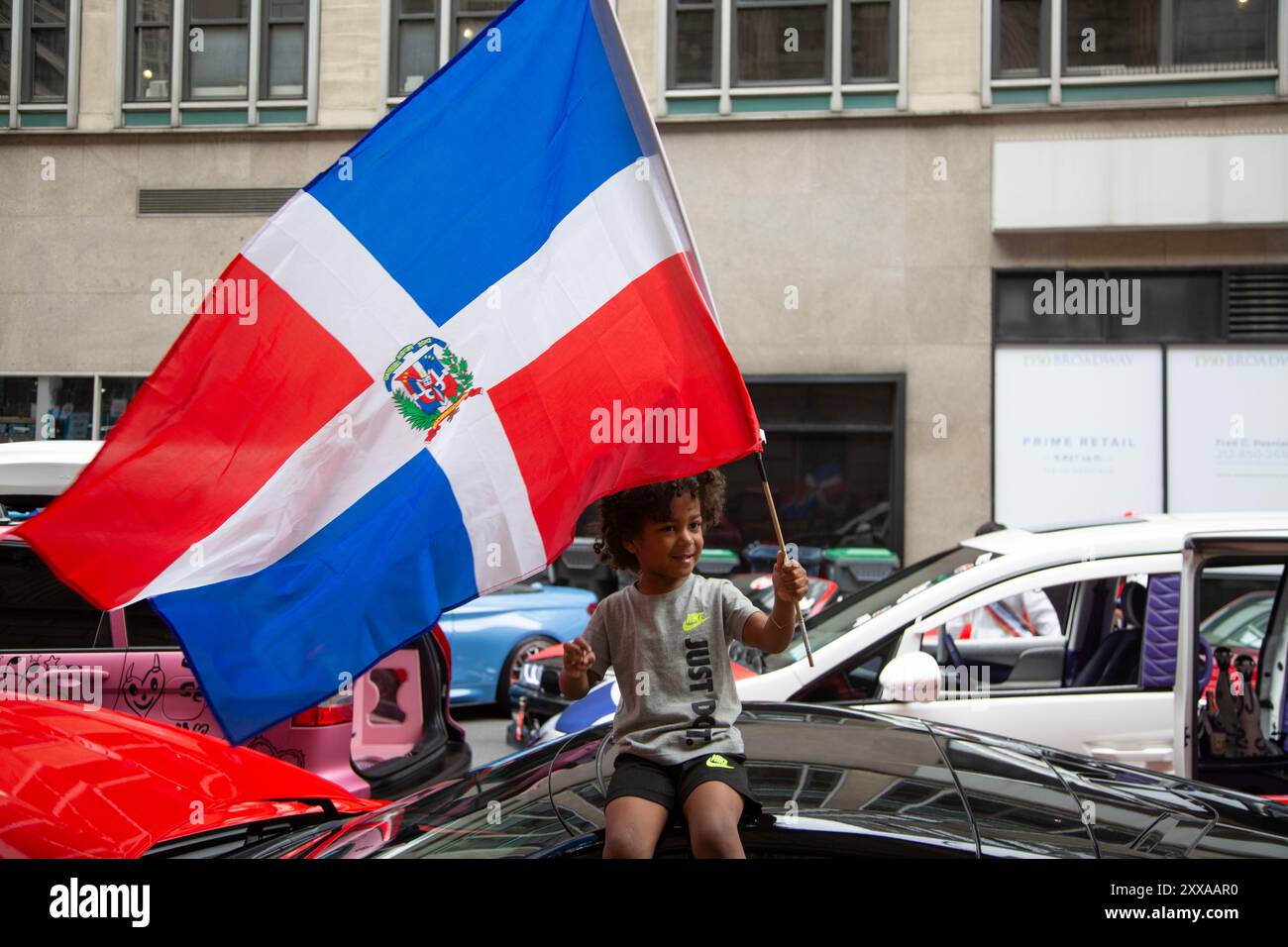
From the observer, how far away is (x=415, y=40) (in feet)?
50.2

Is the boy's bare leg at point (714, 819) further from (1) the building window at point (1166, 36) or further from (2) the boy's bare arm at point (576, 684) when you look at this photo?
(1) the building window at point (1166, 36)

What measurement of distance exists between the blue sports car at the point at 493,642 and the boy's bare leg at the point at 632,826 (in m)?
7.74

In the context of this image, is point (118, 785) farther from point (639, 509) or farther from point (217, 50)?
point (217, 50)

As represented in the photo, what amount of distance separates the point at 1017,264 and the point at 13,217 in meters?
13.2

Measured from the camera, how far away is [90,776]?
358 centimetres

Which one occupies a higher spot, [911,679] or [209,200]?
[209,200]

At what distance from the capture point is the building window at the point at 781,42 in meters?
15.6

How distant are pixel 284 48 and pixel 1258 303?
1275cm

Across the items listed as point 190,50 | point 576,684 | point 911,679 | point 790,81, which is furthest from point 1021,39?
point 576,684

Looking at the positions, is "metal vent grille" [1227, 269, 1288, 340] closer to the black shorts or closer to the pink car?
the pink car

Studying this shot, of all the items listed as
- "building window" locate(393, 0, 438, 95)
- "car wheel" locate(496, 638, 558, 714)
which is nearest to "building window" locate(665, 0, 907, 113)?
"building window" locate(393, 0, 438, 95)

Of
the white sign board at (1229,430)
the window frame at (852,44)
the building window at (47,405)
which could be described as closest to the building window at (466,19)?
the window frame at (852,44)
